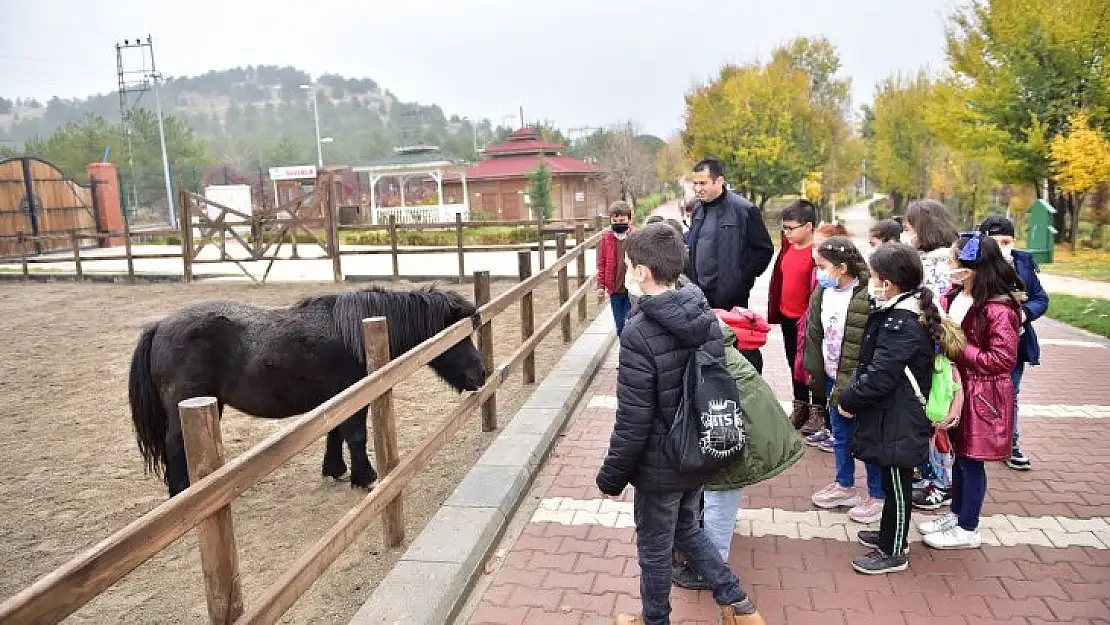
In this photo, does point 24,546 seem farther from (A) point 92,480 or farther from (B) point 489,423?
(B) point 489,423

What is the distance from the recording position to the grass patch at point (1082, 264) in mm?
12445

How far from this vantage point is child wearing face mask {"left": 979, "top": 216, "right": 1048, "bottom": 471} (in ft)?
12.8

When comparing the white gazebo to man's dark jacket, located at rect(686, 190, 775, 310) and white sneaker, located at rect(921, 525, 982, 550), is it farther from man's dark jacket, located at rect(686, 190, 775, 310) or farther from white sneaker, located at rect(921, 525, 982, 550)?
white sneaker, located at rect(921, 525, 982, 550)

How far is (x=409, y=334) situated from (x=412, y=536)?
4.07 feet

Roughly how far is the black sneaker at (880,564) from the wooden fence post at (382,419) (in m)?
2.12

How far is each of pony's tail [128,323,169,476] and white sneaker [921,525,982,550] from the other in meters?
4.09

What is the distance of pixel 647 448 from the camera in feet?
7.97

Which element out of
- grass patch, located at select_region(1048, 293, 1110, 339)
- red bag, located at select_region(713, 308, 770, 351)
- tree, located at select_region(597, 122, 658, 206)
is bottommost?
grass patch, located at select_region(1048, 293, 1110, 339)

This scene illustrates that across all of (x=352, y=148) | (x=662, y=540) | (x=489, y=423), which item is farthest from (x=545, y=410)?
(x=352, y=148)

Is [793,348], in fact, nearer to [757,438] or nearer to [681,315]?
[757,438]

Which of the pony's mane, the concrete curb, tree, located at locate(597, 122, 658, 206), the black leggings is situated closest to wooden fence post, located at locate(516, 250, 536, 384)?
the concrete curb

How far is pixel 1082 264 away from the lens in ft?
46.0

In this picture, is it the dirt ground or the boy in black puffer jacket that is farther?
the dirt ground

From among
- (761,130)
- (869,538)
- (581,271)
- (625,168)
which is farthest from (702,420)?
(625,168)
